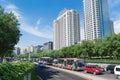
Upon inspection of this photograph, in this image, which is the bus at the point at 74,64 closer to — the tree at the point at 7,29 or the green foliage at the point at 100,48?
the tree at the point at 7,29

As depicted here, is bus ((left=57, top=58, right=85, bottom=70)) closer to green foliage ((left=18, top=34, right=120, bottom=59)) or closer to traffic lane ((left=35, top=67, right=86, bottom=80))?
traffic lane ((left=35, top=67, right=86, bottom=80))

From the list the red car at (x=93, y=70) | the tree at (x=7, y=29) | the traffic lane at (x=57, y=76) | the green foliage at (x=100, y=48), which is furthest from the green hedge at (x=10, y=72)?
Result: the green foliage at (x=100, y=48)

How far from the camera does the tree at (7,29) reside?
34.2 m

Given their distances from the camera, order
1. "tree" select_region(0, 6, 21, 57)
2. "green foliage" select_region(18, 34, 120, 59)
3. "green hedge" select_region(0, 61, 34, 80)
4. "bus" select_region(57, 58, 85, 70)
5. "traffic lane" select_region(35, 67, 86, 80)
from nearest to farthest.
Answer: "green hedge" select_region(0, 61, 34, 80) → "tree" select_region(0, 6, 21, 57) → "traffic lane" select_region(35, 67, 86, 80) → "bus" select_region(57, 58, 85, 70) → "green foliage" select_region(18, 34, 120, 59)

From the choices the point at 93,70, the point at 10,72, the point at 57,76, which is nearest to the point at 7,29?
the point at 57,76

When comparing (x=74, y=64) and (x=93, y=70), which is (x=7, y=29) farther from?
(x=74, y=64)

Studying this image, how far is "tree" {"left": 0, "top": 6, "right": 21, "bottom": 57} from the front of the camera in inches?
1345

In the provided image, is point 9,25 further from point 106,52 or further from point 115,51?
point 106,52

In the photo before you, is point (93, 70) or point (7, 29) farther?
point (93, 70)

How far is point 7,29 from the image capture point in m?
35.3

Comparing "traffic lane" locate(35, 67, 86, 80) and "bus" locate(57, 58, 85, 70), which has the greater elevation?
"bus" locate(57, 58, 85, 70)

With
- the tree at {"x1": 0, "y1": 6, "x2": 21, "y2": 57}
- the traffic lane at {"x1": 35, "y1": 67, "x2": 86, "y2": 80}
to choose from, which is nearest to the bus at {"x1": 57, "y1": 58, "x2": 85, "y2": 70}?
the traffic lane at {"x1": 35, "y1": 67, "x2": 86, "y2": 80}

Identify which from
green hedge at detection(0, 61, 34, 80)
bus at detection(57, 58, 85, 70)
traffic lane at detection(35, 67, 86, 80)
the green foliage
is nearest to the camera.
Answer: green hedge at detection(0, 61, 34, 80)

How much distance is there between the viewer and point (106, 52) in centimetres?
8131
